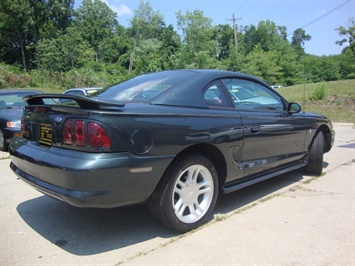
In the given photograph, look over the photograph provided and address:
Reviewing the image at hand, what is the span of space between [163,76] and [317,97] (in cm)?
1665

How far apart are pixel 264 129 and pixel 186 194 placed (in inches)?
52.1

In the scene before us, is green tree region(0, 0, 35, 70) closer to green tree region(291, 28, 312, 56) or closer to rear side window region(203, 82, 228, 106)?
rear side window region(203, 82, 228, 106)

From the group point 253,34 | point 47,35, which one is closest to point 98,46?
point 47,35

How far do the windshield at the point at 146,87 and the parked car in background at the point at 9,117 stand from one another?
4.17 m

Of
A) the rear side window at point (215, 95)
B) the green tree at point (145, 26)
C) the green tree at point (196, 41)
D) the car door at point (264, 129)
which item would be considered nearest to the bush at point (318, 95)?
the car door at point (264, 129)

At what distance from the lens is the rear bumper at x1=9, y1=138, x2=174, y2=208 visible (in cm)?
255

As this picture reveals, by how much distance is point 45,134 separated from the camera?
3.04m

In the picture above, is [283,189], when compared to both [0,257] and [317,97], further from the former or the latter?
[317,97]

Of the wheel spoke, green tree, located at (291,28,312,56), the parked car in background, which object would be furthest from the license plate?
green tree, located at (291,28,312,56)

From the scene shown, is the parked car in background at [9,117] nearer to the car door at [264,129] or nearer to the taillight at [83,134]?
the taillight at [83,134]

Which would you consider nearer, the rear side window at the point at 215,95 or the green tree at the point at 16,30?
the rear side window at the point at 215,95

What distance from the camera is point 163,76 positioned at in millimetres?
3713

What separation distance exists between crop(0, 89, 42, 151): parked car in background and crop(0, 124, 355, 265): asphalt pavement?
10.0ft

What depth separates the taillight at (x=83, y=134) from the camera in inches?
102
